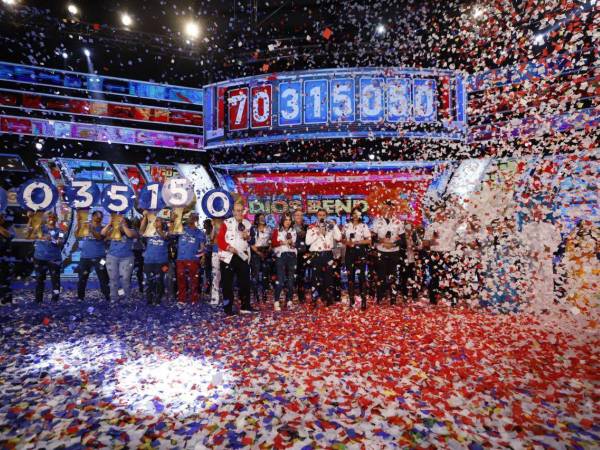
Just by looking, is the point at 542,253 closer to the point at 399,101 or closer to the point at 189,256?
the point at 189,256

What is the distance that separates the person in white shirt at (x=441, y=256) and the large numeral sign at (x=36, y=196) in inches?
391

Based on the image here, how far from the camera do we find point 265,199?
661 inches

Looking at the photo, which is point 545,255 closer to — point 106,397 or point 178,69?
→ point 106,397

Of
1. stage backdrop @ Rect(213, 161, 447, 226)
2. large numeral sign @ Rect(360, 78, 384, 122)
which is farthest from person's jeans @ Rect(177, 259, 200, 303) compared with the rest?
large numeral sign @ Rect(360, 78, 384, 122)

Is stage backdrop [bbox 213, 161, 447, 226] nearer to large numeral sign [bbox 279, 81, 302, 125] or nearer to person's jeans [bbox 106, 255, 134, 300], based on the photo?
large numeral sign [bbox 279, 81, 302, 125]

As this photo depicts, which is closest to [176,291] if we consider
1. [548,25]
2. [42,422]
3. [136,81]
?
[42,422]

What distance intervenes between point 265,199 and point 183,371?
1260cm

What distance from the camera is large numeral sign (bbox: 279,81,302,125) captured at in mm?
14391

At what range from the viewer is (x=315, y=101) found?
14258mm

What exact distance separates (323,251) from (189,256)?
11.7 feet

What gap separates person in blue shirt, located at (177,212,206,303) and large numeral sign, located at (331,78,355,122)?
7.88 m

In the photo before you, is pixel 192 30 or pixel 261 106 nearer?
pixel 261 106

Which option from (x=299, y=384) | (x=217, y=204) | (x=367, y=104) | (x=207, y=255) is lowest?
(x=299, y=384)

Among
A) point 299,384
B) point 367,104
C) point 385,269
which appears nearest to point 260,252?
point 385,269
